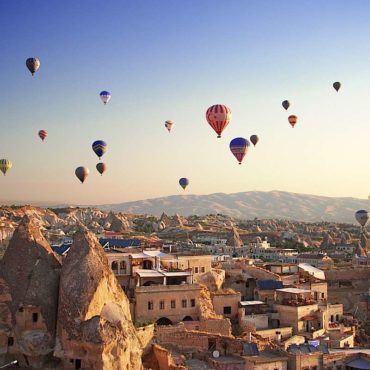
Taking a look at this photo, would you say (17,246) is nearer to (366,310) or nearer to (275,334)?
(275,334)

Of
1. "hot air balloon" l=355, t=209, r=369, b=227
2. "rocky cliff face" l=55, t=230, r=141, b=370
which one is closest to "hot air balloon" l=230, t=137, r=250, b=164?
"rocky cliff face" l=55, t=230, r=141, b=370

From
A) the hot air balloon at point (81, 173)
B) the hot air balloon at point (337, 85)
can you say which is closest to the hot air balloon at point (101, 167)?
the hot air balloon at point (81, 173)

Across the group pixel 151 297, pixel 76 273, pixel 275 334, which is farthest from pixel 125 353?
pixel 275 334

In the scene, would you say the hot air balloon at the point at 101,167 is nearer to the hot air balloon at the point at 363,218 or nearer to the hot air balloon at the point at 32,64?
the hot air balloon at the point at 32,64

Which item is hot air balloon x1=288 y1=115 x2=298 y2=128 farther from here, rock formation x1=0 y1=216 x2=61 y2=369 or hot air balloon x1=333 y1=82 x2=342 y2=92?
rock formation x1=0 y1=216 x2=61 y2=369

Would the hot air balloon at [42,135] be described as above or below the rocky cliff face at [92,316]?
above

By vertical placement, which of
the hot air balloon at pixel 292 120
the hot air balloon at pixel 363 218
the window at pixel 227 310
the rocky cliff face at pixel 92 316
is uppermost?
the hot air balloon at pixel 292 120

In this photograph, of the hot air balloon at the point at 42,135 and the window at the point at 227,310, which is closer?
the window at the point at 227,310
